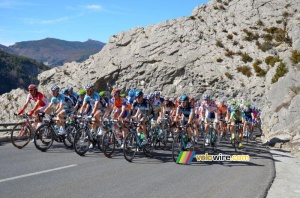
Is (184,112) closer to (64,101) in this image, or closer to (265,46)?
(64,101)

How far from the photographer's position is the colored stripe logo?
10.2 meters

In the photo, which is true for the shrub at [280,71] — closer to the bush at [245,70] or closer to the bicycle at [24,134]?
the bush at [245,70]

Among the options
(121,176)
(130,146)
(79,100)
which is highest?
(79,100)

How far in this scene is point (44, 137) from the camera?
1121 centimetres

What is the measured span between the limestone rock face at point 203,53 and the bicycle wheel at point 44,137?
74.2ft

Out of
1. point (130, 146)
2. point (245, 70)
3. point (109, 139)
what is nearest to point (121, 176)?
point (130, 146)

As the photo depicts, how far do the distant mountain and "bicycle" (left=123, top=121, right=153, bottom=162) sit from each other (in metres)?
106

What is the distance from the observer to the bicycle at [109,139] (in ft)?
34.1

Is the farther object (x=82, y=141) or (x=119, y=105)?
(x=119, y=105)

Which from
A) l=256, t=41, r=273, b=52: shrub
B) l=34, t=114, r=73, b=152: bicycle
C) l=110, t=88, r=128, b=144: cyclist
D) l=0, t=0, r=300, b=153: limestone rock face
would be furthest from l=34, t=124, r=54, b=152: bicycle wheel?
l=256, t=41, r=273, b=52: shrub

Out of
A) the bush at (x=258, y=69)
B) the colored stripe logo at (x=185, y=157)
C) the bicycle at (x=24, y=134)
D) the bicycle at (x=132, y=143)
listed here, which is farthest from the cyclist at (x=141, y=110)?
the bush at (x=258, y=69)

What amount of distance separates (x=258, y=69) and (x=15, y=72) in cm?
11156

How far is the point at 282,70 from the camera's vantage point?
25.0m

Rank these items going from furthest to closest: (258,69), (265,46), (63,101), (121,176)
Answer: (265,46) < (258,69) < (63,101) < (121,176)
